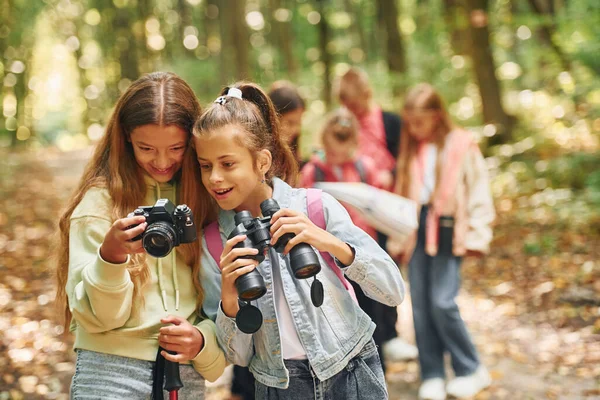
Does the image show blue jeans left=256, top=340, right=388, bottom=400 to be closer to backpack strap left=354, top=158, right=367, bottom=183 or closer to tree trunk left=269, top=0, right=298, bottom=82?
backpack strap left=354, top=158, right=367, bottom=183

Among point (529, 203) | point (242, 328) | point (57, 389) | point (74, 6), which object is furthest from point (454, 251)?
point (74, 6)

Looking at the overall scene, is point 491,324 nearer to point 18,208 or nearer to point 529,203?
point 529,203

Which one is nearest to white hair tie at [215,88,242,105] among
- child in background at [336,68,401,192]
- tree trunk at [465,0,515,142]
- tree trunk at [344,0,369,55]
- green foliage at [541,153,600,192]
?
child in background at [336,68,401,192]

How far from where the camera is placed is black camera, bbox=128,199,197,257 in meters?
2.14

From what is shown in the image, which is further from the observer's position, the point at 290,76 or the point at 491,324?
the point at 290,76

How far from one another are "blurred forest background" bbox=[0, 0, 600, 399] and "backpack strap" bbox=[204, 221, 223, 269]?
5.42 feet

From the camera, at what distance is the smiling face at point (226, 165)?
246cm

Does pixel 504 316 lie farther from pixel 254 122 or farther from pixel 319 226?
pixel 254 122

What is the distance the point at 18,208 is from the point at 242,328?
10.2 metres

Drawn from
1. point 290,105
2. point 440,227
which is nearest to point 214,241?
point 290,105

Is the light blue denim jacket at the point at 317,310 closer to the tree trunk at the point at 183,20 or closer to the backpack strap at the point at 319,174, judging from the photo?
the backpack strap at the point at 319,174

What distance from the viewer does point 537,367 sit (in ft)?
17.9

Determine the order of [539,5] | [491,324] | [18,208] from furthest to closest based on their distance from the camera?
[539,5]
[18,208]
[491,324]

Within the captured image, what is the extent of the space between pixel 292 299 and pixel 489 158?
967 centimetres
